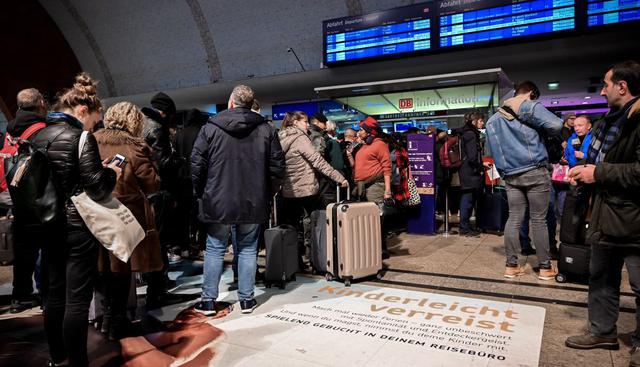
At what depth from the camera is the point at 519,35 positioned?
Result: 8086 mm

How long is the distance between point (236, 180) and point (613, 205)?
7.82 feet

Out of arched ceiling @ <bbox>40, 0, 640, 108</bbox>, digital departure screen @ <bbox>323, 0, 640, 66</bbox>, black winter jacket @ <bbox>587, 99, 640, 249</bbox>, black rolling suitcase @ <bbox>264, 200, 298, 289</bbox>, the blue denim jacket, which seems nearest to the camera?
black winter jacket @ <bbox>587, 99, 640, 249</bbox>

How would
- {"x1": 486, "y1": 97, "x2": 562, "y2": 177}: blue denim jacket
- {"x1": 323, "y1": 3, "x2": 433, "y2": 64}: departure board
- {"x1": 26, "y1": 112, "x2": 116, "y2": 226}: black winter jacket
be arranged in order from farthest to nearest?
1. {"x1": 323, "y1": 3, "x2": 433, "y2": 64}: departure board
2. {"x1": 486, "y1": 97, "x2": 562, "y2": 177}: blue denim jacket
3. {"x1": 26, "y1": 112, "x2": 116, "y2": 226}: black winter jacket

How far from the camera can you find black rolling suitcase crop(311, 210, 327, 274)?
13.3 feet

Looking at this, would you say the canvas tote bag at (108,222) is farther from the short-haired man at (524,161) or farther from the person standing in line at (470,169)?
the person standing in line at (470,169)

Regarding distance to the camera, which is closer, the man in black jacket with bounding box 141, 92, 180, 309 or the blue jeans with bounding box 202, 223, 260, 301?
the blue jeans with bounding box 202, 223, 260, 301

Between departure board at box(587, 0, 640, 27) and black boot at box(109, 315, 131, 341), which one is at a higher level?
departure board at box(587, 0, 640, 27)

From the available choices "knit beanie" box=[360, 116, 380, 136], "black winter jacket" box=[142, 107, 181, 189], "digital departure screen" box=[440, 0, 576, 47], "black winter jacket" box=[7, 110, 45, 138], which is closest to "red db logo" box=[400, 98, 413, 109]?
"digital departure screen" box=[440, 0, 576, 47]

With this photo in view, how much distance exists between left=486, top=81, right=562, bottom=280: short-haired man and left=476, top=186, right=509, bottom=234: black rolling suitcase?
2360 mm

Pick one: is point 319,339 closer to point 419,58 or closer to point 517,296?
point 517,296

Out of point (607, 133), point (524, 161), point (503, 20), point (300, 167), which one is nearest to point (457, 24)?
point (503, 20)

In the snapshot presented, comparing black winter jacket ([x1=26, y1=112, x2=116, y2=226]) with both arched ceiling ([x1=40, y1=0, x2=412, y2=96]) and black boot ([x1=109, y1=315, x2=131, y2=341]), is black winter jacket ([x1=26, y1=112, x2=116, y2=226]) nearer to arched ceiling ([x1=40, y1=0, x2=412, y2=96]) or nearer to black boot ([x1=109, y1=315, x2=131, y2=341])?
black boot ([x1=109, y1=315, x2=131, y2=341])

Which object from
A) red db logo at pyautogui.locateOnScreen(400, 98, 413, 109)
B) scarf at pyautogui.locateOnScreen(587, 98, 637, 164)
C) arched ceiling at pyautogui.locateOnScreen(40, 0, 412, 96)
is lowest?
scarf at pyautogui.locateOnScreen(587, 98, 637, 164)

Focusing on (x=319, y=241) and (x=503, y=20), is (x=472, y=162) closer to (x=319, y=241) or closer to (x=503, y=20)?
(x=319, y=241)
